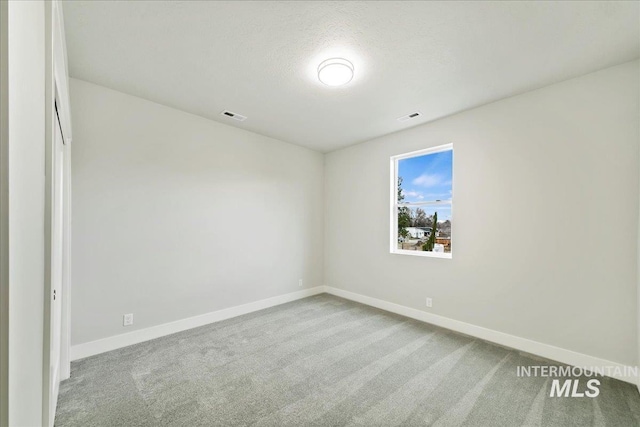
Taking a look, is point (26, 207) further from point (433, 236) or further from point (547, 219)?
point (433, 236)

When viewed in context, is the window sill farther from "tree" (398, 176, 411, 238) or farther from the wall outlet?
the wall outlet

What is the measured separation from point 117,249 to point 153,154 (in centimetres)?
113

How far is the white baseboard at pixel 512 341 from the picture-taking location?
7.93ft

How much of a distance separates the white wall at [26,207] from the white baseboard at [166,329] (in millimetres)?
2182

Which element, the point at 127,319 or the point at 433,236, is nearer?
the point at 127,319

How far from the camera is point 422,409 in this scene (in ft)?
6.52

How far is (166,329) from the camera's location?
10.5 feet

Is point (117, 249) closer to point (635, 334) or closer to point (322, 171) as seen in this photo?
point (322, 171)

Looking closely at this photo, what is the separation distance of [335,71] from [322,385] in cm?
270

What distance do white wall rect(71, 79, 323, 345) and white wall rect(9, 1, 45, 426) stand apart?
214 cm

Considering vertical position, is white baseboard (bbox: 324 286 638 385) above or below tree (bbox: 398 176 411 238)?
below

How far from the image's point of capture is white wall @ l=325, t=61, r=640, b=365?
2.37 meters

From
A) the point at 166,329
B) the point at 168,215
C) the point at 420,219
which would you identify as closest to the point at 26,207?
the point at 168,215

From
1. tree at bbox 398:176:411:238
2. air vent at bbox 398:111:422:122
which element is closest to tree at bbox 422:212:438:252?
tree at bbox 398:176:411:238
